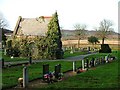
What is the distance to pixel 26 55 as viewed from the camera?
4831cm

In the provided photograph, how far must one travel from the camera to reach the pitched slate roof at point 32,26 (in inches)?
2052

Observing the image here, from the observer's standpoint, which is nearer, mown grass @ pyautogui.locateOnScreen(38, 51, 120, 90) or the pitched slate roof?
mown grass @ pyautogui.locateOnScreen(38, 51, 120, 90)

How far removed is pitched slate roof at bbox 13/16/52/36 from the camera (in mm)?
52125

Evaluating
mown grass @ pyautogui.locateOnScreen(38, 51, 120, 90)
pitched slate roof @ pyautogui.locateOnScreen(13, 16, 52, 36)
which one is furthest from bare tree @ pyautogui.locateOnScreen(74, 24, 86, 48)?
mown grass @ pyautogui.locateOnScreen(38, 51, 120, 90)

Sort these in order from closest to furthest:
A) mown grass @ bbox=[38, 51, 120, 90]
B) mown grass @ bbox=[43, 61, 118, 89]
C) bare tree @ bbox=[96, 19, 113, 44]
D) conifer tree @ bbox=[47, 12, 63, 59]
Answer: mown grass @ bbox=[38, 51, 120, 90]
mown grass @ bbox=[43, 61, 118, 89]
conifer tree @ bbox=[47, 12, 63, 59]
bare tree @ bbox=[96, 19, 113, 44]

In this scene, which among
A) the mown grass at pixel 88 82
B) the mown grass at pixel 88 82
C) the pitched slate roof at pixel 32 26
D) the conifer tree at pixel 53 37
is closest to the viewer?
the mown grass at pixel 88 82

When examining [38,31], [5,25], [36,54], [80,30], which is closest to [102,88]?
[36,54]

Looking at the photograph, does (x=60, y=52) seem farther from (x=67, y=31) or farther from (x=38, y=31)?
(x=67, y=31)

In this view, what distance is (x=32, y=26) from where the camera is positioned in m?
53.8

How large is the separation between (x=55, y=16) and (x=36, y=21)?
7.00m

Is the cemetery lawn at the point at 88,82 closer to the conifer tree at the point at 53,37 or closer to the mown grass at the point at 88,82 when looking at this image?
the mown grass at the point at 88,82

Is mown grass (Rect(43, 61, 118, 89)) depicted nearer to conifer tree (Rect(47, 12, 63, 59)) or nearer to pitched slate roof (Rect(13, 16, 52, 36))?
conifer tree (Rect(47, 12, 63, 59))

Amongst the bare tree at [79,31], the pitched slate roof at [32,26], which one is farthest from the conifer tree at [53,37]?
the bare tree at [79,31]

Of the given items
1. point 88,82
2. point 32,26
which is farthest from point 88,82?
point 32,26
